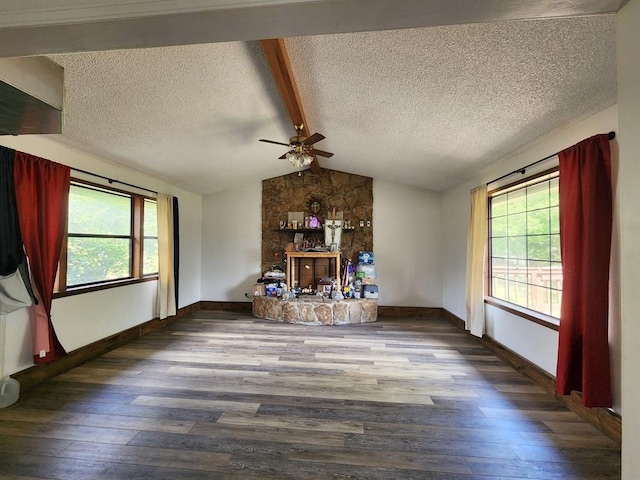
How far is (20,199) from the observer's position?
253cm

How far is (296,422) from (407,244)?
4242mm

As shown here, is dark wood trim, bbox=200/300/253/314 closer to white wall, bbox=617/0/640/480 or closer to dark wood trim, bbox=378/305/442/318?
dark wood trim, bbox=378/305/442/318

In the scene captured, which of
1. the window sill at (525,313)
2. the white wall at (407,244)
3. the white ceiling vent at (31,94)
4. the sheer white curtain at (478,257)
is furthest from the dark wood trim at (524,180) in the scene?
the white ceiling vent at (31,94)

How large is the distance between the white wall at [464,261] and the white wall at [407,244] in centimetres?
21

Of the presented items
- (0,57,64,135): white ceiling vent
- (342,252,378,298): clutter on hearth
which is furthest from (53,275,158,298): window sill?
(342,252,378,298): clutter on hearth

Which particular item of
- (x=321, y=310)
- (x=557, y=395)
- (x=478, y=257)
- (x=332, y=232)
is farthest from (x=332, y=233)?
(x=557, y=395)

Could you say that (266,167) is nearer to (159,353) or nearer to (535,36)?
(159,353)

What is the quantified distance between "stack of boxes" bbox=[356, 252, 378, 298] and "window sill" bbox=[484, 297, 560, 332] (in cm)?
196

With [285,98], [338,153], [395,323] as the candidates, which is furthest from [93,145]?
[395,323]

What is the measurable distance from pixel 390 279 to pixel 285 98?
161 inches

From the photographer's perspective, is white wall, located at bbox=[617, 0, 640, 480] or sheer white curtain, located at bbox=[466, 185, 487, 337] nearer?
white wall, located at bbox=[617, 0, 640, 480]

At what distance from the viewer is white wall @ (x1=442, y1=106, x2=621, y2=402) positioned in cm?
213

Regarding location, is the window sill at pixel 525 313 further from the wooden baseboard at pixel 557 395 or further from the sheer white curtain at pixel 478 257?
the wooden baseboard at pixel 557 395

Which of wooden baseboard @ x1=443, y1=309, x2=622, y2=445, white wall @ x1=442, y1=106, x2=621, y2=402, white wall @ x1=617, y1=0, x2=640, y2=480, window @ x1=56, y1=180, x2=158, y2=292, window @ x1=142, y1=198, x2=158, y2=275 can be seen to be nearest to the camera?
white wall @ x1=617, y1=0, x2=640, y2=480
